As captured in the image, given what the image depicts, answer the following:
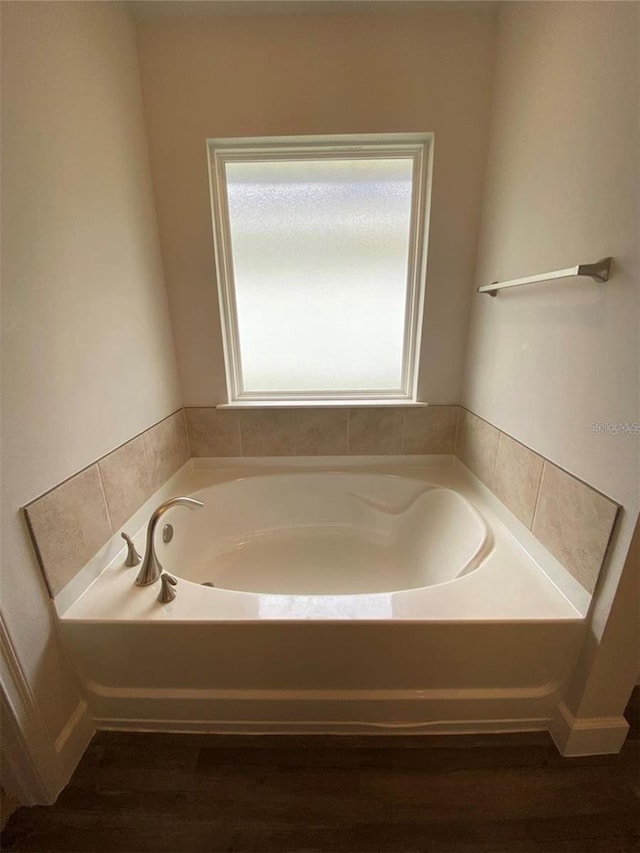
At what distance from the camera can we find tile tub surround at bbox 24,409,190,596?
0.95 metres

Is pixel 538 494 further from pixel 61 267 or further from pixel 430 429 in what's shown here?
pixel 61 267

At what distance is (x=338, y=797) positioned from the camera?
99 centimetres

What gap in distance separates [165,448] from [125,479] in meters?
0.34

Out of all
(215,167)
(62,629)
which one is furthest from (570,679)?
(215,167)

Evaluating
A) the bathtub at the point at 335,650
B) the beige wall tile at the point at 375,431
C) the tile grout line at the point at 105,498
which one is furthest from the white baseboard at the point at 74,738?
the beige wall tile at the point at 375,431

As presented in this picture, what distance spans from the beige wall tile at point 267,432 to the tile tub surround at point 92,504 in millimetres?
408

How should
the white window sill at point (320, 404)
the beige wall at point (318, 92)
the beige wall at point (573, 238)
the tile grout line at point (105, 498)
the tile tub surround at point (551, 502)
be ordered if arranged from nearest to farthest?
1. the beige wall at point (573, 238)
2. the tile tub surround at point (551, 502)
3. the tile grout line at point (105, 498)
4. the beige wall at point (318, 92)
5. the white window sill at point (320, 404)

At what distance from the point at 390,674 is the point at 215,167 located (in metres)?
2.12

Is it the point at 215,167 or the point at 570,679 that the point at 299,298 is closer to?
the point at 215,167

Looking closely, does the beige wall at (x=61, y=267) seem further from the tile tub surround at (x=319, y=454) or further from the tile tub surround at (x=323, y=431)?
the tile tub surround at (x=323, y=431)

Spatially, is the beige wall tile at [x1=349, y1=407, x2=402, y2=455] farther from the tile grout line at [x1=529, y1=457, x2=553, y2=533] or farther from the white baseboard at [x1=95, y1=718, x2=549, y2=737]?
the white baseboard at [x1=95, y1=718, x2=549, y2=737]

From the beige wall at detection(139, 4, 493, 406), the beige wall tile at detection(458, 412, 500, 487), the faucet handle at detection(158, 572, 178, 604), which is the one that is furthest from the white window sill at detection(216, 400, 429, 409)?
the faucet handle at detection(158, 572, 178, 604)

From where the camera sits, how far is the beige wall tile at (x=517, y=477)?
3.93ft

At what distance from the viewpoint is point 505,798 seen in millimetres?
983
